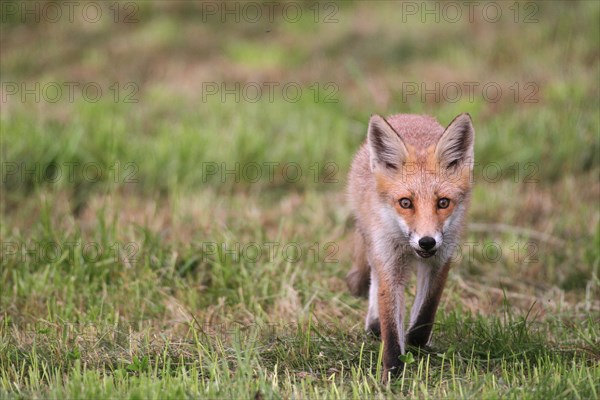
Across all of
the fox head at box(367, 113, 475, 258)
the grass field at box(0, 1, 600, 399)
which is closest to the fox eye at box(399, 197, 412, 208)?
the fox head at box(367, 113, 475, 258)

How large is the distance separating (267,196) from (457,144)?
10.9 feet

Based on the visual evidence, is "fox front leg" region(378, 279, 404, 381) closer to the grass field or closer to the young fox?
the young fox

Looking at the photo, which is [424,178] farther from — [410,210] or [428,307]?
[428,307]

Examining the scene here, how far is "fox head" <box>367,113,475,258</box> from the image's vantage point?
4148mm

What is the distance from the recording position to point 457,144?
4508mm

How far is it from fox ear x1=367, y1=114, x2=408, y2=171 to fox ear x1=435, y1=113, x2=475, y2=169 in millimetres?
212

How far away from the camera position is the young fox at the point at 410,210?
4.23m

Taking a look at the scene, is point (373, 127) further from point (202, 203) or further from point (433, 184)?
point (202, 203)

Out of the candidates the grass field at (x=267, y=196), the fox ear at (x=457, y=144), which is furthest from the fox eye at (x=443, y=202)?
the grass field at (x=267, y=196)

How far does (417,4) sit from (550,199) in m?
5.62

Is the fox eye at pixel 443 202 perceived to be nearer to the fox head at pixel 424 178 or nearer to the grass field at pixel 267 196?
the fox head at pixel 424 178

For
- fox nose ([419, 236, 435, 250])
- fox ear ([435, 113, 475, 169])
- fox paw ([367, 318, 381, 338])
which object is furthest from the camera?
fox paw ([367, 318, 381, 338])

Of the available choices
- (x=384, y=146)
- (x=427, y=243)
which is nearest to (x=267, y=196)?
(x=384, y=146)

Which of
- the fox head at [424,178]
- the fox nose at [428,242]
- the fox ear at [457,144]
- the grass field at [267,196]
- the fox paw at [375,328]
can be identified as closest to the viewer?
the fox nose at [428,242]
